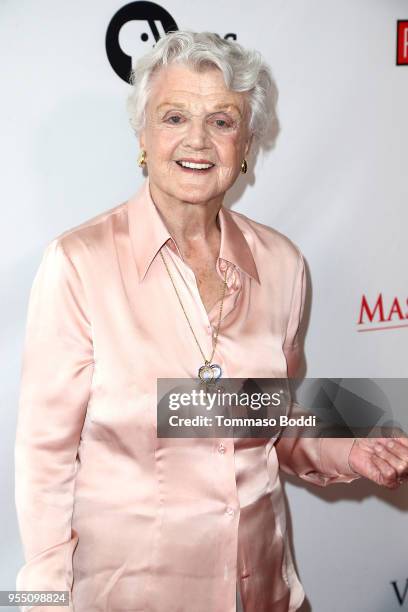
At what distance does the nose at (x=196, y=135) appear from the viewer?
3.86 ft

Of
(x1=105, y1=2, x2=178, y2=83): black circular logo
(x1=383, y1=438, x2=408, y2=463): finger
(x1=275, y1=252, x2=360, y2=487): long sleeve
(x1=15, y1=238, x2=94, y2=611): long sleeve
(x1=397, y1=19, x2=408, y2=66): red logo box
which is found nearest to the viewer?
(x1=15, y1=238, x2=94, y2=611): long sleeve

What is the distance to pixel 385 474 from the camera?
123cm

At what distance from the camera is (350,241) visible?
1.78 metres

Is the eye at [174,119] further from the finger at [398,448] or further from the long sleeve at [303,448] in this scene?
the finger at [398,448]

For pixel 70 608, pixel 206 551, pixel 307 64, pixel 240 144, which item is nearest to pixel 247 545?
pixel 206 551

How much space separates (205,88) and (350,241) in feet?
2.37

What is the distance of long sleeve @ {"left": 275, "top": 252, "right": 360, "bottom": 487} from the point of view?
137 centimetres

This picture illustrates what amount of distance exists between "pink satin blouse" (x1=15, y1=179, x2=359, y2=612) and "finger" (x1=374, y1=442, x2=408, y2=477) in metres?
0.20

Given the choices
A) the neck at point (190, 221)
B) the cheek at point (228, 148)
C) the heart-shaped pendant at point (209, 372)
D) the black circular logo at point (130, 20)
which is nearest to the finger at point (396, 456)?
the heart-shaped pendant at point (209, 372)

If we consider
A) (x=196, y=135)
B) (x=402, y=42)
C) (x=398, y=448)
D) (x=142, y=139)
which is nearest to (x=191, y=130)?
(x=196, y=135)

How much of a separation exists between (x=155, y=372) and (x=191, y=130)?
41 cm

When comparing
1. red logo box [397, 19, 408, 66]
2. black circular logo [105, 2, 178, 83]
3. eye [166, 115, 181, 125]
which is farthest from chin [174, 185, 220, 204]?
red logo box [397, 19, 408, 66]

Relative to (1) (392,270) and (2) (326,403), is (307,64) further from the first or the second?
(2) (326,403)

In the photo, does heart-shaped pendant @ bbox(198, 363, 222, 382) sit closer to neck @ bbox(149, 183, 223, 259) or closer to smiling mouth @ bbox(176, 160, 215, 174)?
neck @ bbox(149, 183, 223, 259)
